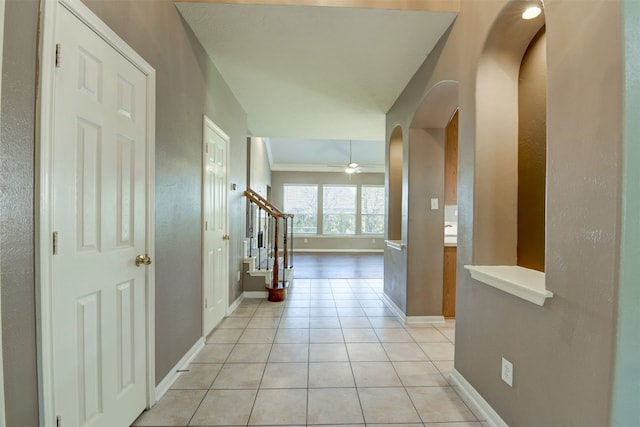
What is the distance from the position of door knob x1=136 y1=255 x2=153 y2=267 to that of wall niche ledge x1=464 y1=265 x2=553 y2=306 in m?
1.95

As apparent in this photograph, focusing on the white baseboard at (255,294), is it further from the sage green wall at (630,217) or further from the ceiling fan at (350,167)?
the ceiling fan at (350,167)

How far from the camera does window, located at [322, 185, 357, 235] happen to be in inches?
371

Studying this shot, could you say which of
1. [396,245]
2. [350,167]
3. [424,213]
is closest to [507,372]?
[424,213]

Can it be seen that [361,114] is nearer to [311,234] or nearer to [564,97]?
[564,97]

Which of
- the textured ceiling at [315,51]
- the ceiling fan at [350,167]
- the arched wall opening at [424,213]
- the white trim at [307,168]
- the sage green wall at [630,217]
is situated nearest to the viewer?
the sage green wall at [630,217]

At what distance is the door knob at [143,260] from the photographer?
1.61 m

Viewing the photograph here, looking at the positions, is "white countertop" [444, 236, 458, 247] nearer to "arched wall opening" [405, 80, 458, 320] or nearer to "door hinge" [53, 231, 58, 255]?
"arched wall opening" [405, 80, 458, 320]

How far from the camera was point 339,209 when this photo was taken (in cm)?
947

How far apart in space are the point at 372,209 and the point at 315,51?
24.0 ft

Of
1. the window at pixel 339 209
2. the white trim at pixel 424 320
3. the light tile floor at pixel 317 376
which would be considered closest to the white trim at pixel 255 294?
the light tile floor at pixel 317 376

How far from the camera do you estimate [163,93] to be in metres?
1.88

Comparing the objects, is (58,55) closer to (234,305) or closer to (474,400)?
(474,400)

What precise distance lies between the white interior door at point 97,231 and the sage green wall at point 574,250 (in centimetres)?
201

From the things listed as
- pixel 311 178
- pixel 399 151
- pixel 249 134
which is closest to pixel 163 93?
pixel 399 151
